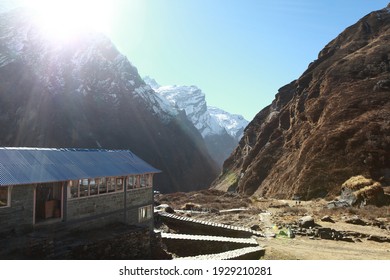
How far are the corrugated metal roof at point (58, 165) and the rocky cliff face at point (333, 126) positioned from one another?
3211 centimetres

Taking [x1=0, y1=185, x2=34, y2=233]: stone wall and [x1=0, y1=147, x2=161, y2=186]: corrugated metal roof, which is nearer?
[x1=0, y1=185, x2=34, y2=233]: stone wall

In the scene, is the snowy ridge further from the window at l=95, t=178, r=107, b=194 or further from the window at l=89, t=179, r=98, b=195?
the window at l=89, t=179, r=98, b=195

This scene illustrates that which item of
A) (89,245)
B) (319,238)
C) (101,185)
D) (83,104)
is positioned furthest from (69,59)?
(319,238)

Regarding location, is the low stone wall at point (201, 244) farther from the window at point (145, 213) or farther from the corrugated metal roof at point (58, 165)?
the corrugated metal roof at point (58, 165)

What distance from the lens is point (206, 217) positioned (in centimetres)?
3741

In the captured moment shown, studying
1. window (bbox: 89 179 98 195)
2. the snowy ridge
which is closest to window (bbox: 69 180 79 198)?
window (bbox: 89 179 98 195)

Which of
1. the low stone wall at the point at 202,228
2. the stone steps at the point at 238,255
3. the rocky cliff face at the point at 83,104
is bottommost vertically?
the low stone wall at the point at 202,228

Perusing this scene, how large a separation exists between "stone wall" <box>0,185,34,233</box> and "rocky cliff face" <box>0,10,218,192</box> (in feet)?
351

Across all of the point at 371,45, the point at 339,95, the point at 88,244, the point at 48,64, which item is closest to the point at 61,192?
the point at 88,244

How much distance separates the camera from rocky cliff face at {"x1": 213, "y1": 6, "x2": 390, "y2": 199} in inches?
1937

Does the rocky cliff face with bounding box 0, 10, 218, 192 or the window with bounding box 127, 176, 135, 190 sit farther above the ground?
the rocky cliff face with bounding box 0, 10, 218, 192

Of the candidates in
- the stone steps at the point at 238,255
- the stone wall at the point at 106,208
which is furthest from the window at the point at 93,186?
the stone steps at the point at 238,255

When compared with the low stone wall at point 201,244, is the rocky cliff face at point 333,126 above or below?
above

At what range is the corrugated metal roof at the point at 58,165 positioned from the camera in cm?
1794
